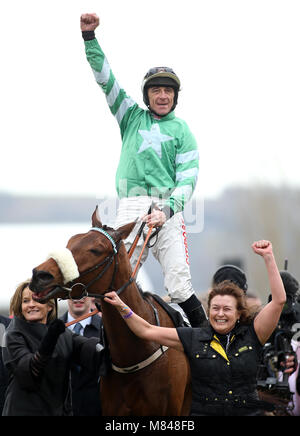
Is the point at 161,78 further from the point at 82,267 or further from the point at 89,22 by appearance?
the point at 82,267

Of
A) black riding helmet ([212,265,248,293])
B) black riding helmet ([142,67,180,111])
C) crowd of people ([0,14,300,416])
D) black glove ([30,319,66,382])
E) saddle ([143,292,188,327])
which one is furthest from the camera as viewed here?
black riding helmet ([212,265,248,293])

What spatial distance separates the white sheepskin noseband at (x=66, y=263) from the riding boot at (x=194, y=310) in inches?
53.7

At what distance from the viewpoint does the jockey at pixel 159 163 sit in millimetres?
5898

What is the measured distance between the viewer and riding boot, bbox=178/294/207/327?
19.3ft

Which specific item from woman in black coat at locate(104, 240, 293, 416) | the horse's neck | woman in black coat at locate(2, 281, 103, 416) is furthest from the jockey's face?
woman in black coat at locate(2, 281, 103, 416)

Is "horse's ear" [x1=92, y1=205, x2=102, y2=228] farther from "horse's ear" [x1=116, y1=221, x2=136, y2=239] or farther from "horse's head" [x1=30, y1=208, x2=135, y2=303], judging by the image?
"horse's ear" [x1=116, y1=221, x2=136, y2=239]

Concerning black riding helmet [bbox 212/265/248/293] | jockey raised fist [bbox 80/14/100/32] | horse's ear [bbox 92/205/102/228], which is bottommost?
black riding helmet [bbox 212/265/248/293]

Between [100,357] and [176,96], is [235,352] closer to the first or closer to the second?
[100,357]

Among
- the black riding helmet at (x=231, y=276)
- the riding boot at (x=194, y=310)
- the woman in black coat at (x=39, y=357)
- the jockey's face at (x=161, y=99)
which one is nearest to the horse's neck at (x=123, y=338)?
the woman in black coat at (x=39, y=357)

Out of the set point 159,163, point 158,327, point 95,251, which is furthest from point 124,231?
point 159,163

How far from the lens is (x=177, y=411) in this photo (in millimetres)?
5199

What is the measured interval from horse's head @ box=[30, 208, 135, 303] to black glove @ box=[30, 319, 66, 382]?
0.19 metres

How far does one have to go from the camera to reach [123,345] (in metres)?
5.11

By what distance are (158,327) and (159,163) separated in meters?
1.54
